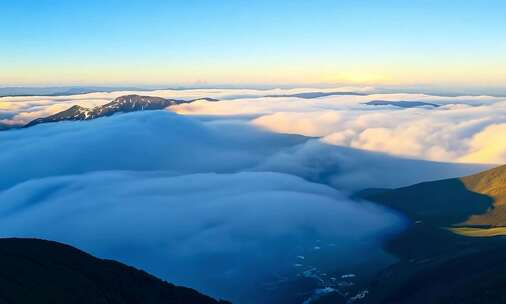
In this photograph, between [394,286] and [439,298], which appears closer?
[439,298]

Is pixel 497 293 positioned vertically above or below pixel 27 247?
below

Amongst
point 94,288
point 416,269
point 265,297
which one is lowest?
point 265,297

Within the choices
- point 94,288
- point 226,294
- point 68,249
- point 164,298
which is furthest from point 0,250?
point 226,294

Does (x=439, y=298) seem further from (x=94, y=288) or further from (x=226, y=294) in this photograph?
(x=94, y=288)

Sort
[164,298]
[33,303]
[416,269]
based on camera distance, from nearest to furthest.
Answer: [33,303]
[164,298]
[416,269]

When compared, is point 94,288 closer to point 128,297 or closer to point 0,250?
point 128,297

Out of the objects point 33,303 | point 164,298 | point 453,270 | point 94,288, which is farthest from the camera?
point 453,270

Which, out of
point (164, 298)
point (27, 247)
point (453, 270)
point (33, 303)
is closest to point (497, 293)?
point (453, 270)
